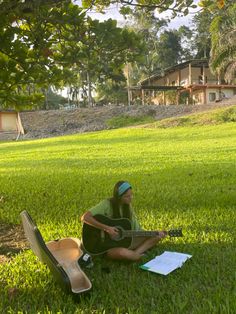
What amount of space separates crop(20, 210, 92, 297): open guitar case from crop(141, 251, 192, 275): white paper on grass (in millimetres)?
591

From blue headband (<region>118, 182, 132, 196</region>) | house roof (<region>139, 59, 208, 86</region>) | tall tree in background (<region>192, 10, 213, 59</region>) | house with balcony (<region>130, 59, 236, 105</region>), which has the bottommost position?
blue headband (<region>118, 182, 132, 196</region>)

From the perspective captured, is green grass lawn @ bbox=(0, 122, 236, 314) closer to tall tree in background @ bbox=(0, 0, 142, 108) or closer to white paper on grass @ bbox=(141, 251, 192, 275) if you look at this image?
white paper on grass @ bbox=(141, 251, 192, 275)

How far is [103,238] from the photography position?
434 cm

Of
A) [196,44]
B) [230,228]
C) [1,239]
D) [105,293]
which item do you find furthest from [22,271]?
[196,44]

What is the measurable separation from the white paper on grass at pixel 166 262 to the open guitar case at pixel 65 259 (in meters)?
0.59

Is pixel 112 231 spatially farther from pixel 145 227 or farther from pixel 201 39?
pixel 201 39

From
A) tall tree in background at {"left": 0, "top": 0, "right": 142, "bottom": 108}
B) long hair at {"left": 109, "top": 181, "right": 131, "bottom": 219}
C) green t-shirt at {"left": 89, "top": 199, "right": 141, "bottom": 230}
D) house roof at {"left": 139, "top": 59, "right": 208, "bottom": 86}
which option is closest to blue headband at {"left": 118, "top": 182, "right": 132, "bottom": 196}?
long hair at {"left": 109, "top": 181, "right": 131, "bottom": 219}

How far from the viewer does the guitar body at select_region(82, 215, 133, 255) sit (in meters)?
4.29

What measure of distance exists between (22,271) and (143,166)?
298 inches

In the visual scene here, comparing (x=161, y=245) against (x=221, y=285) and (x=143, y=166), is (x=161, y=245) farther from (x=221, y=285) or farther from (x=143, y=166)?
(x=143, y=166)

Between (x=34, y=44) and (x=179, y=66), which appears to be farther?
(x=179, y=66)

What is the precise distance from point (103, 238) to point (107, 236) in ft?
0.16

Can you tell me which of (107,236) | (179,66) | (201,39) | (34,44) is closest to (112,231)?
(107,236)

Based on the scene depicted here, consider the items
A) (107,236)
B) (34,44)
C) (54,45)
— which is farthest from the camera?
(54,45)
